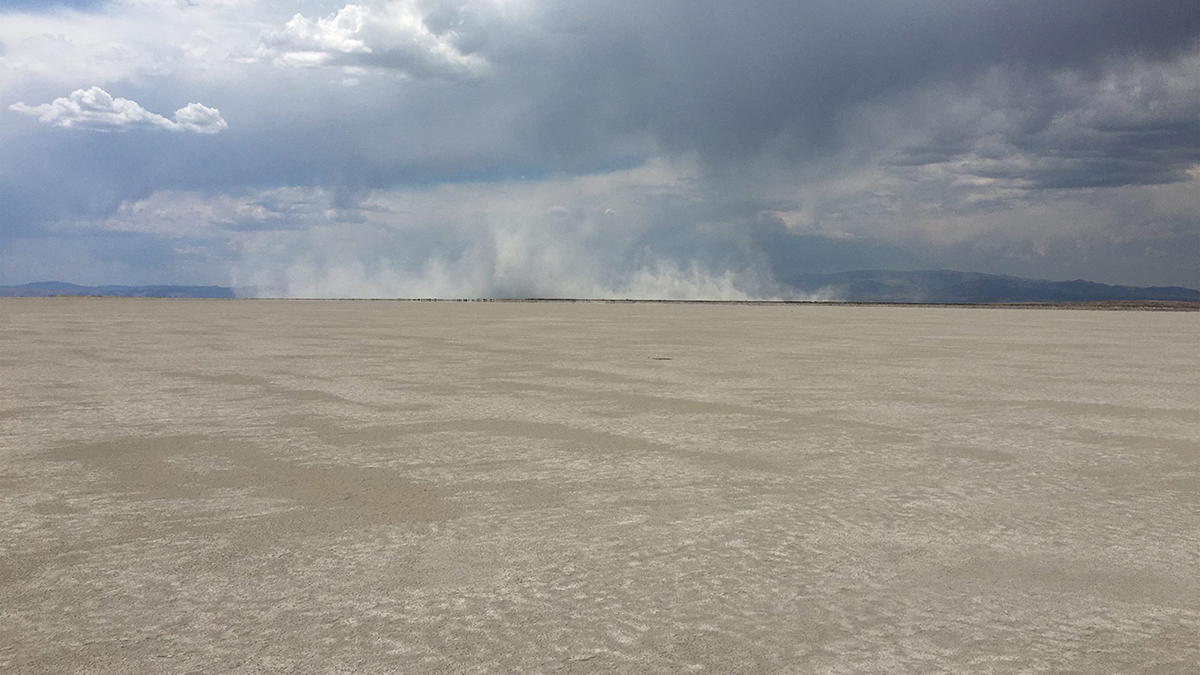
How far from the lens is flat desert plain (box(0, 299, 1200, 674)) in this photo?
3.63 metres

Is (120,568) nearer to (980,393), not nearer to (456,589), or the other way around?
(456,589)

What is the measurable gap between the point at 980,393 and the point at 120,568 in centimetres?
1088

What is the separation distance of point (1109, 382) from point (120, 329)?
1057 inches

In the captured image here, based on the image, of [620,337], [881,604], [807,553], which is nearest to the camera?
[881,604]

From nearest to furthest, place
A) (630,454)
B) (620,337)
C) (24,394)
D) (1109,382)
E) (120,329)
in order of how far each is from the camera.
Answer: (630,454) → (24,394) → (1109,382) → (620,337) → (120,329)

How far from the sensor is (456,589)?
4242 millimetres

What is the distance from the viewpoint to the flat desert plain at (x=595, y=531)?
3.63 m

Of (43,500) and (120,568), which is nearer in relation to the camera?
(120,568)

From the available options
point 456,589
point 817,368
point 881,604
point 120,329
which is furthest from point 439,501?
point 120,329

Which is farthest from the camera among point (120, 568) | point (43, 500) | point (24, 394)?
point (24, 394)

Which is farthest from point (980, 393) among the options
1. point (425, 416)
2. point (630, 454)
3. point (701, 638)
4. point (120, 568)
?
point (120, 568)

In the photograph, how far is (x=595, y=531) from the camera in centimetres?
523

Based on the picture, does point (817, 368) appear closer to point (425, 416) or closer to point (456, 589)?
point (425, 416)

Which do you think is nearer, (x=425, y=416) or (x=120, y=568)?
(x=120, y=568)
